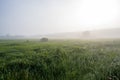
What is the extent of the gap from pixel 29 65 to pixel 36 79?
15.0 ft

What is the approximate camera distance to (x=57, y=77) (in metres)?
9.20

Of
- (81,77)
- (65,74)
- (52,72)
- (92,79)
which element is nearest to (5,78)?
(52,72)

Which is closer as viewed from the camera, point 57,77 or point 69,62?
point 57,77

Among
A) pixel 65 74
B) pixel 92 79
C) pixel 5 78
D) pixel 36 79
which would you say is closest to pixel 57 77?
pixel 65 74

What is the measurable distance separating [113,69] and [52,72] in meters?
4.07

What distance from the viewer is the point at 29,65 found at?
13.4m

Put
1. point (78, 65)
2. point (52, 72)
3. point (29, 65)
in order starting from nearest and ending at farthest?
point (52, 72)
point (78, 65)
point (29, 65)

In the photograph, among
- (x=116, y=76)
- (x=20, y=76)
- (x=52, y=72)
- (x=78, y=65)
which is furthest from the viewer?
(x=78, y=65)

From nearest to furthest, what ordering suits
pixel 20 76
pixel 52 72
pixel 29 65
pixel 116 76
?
pixel 116 76 → pixel 20 76 → pixel 52 72 → pixel 29 65

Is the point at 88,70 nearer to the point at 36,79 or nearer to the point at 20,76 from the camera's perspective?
the point at 36,79

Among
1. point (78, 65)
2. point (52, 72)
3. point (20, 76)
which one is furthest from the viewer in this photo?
point (78, 65)

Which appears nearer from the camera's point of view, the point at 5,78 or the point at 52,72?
the point at 5,78

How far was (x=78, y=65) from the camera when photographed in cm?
1095

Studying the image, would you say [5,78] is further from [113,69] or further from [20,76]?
[113,69]
